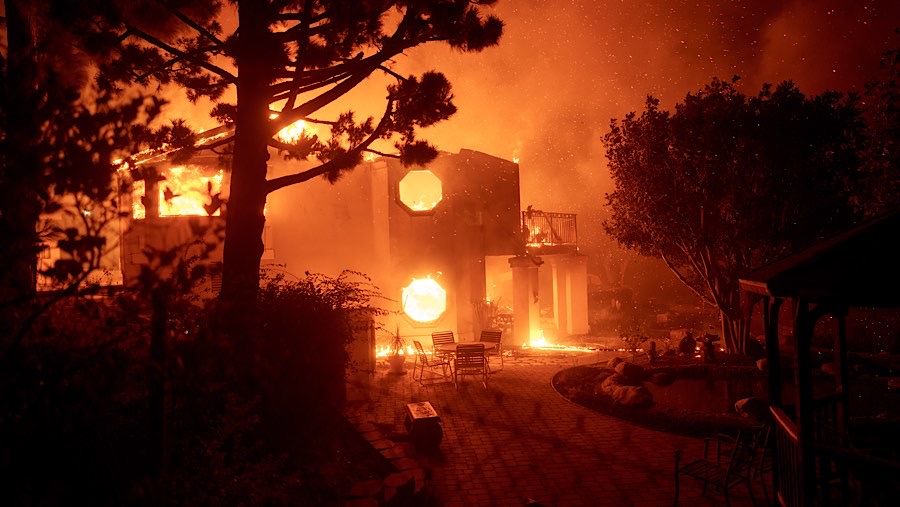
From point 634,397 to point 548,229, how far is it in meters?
14.2

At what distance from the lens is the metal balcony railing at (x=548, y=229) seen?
22812 millimetres

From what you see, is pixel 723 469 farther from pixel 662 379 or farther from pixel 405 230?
pixel 405 230

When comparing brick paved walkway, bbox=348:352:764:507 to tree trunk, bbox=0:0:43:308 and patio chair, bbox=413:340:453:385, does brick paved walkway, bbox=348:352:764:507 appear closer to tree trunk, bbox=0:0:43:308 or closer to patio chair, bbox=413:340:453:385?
patio chair, bbox=413:340:453:385

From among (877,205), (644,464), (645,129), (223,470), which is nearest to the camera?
(223,470)

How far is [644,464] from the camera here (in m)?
7.81

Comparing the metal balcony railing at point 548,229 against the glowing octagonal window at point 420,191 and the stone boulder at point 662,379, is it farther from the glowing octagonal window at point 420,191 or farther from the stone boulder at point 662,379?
the stone boulder at point 662,379

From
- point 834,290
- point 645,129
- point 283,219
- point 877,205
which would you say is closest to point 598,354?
point 645,129

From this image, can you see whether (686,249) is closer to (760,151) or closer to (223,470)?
(760,151)

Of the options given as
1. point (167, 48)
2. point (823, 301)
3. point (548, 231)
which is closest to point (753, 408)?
point (823, 301)

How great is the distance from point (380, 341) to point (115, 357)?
15.2 m

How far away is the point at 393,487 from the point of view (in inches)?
239

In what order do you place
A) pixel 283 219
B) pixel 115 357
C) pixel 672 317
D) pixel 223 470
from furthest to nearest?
pixel 672 317
pixel 283 219
pixel 223 470
pixel 115 357

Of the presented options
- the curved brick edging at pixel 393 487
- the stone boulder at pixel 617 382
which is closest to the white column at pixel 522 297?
the stone boulder at pixel 617 382

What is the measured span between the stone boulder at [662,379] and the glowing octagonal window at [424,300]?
26.6 feet
